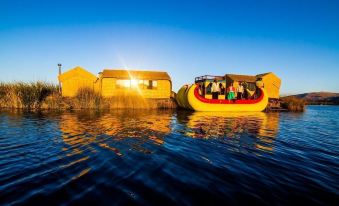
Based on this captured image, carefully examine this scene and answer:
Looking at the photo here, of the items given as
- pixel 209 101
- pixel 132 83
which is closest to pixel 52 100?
pixel 132 83

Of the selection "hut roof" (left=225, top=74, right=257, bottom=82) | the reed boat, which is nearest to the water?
the reed boat

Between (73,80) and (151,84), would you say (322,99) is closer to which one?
(151,84)

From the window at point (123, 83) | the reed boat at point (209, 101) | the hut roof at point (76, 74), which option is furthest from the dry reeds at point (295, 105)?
the hut roof at point (76, 74)

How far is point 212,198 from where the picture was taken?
3387mm

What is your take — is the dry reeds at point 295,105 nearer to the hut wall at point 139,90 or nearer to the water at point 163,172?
the hut wall at point 139,90

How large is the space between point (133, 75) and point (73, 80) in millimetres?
8362

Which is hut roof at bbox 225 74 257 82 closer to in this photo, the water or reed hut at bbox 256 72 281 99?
reed hut at bbox 256 72 281 99

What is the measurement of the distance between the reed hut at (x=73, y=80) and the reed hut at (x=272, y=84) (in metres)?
28.5

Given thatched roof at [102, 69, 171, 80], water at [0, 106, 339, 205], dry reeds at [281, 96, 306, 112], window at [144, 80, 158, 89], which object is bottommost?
water at [0, 106, 339, 205]

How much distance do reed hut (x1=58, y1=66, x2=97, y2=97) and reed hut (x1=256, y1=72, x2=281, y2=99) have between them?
2849 centimetres

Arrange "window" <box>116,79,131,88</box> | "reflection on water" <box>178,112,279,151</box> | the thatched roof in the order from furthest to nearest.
Result: "window" <box>116,79,131,88</box>, the thatched roof, "reflection on water" <box>178,112,279,151</box>

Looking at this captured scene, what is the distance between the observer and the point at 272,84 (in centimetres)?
3834

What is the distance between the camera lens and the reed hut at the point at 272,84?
1486 inches

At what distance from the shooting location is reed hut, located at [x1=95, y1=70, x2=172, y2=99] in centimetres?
2883
